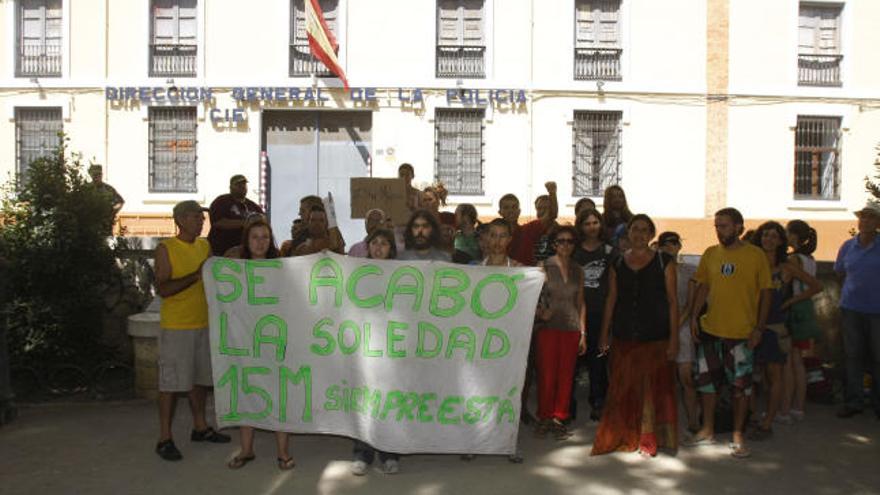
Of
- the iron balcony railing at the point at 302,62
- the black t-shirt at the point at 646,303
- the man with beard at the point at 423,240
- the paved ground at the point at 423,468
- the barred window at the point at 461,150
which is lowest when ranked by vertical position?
the paved ground at the point at 423,468

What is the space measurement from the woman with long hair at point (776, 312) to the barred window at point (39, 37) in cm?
1781

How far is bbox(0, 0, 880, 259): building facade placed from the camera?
18828 mm

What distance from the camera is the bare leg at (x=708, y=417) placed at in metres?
6.37

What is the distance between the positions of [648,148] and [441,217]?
485 inches

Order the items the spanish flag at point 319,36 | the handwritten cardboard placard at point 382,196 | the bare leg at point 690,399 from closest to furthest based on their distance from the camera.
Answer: the bare leg at point 690,399
the handwritten cardboard placard at point 382,196
the spanish flag at point 319,36

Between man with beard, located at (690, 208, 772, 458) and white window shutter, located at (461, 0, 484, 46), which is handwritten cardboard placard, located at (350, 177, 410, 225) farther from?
white window shutter, located at (461, 0, 484, 46)

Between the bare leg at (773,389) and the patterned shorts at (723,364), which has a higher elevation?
the patterned shorts at (723,364)

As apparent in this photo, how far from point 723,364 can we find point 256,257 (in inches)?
148

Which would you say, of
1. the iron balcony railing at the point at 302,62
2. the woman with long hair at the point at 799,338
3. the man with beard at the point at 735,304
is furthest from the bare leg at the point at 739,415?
the iron balcony railing at the point at 302,62

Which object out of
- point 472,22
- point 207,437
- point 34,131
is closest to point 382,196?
point 207,437

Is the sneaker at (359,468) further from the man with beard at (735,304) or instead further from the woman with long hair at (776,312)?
the woman with long hair at (776,312)

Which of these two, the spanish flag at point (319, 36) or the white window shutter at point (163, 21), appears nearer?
the spanish flag at point (319, 36)

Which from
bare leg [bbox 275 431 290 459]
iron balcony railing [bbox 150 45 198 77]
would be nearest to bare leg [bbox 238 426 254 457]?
bare leg [bbox 275 431 290 459]

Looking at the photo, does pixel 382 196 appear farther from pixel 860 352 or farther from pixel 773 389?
pixel 860 352
